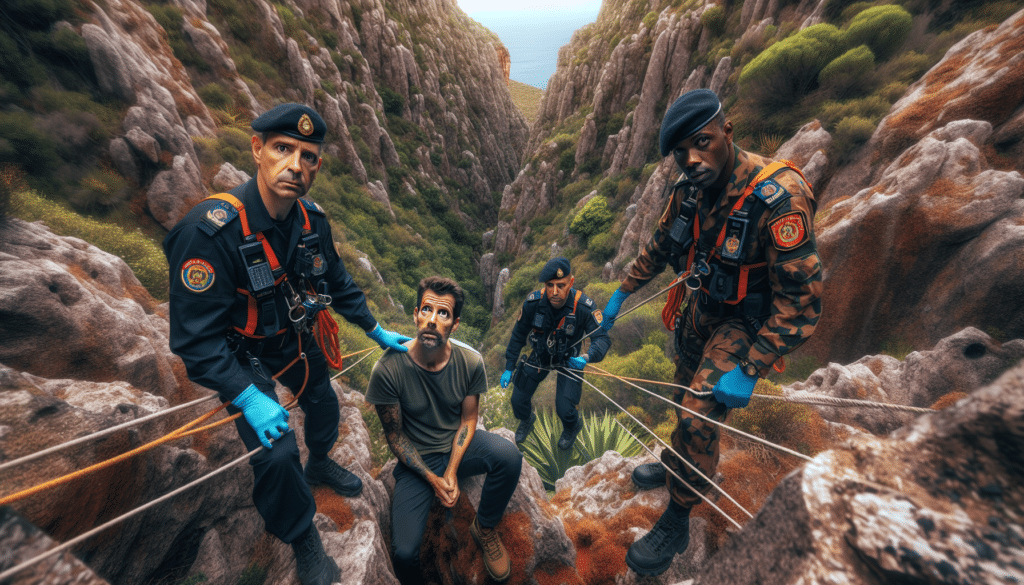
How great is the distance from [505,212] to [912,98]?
69.0ft

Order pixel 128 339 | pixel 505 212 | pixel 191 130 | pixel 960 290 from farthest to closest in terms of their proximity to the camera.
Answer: pixel 505 212
pixel 191 130
pixel 960 290
pixel 128 339

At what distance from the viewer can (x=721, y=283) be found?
2.60 metres

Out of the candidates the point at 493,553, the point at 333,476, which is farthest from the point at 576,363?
the point at 333,476

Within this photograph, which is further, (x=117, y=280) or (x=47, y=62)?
(x=47, y=62)

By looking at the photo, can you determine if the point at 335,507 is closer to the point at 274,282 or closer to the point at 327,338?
the point at 327,338

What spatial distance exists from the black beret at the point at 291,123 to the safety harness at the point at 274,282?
53 centimetres

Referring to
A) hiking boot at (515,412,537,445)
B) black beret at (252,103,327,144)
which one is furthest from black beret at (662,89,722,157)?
hiking boot at (515,412,537,445)

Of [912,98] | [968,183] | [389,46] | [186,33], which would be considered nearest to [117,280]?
[968,183]

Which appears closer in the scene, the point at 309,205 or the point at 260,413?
the point at 260,413

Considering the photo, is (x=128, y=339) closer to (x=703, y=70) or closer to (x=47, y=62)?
(x=47, y=62)

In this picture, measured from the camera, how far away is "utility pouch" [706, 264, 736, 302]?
2566mm

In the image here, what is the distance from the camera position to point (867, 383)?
4.05 meters

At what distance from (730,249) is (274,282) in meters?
3.26

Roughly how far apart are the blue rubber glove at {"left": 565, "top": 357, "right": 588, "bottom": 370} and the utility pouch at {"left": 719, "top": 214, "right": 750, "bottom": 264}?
2517 millimetres
